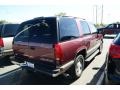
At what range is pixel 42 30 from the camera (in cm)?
538

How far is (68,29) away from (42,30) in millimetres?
774

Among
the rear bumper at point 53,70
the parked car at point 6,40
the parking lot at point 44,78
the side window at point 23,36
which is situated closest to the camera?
the rear bumper at point 53,70

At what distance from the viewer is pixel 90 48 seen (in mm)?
7480

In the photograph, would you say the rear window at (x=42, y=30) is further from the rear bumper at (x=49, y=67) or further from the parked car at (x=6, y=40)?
the parked car at (x=6, y=40)

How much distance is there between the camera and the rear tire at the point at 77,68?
5.76 meters

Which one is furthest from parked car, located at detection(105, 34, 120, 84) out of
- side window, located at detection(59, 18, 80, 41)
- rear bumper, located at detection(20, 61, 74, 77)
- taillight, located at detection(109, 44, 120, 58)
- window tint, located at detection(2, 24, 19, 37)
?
window tint, located at detection(2, 24, 19, 37)

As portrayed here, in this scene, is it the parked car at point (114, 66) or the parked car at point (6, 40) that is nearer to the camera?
the parked car at point (114, 66)

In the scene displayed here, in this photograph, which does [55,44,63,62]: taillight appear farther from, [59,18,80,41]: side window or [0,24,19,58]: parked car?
[0,24,19,58]: parked car

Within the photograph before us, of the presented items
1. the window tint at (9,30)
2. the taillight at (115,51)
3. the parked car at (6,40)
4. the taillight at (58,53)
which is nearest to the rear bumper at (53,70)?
the taillight at (58,53)

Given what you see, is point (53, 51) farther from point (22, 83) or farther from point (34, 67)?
point (22, 83)

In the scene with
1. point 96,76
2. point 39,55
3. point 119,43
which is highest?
point 119,43

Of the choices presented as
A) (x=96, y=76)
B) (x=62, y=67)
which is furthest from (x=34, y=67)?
(x=96, y=76)

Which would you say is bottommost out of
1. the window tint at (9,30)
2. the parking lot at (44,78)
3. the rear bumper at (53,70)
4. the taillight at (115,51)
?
the parking lot at (44,78)

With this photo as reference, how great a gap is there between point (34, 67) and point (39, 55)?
37 cm
